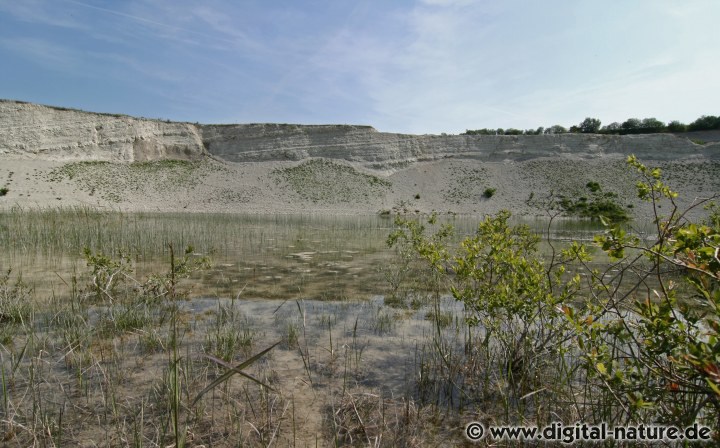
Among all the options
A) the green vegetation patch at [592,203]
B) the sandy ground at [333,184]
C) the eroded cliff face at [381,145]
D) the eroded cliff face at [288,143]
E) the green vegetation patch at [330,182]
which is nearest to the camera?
the green vegetation patch at [592,203]

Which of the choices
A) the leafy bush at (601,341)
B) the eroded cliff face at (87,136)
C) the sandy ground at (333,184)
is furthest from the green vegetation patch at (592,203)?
the eroded cliff face at (87,136)

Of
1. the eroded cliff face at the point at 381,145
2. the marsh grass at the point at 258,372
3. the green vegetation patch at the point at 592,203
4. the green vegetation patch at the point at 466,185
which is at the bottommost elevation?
the marsh grass at the point at 258,372

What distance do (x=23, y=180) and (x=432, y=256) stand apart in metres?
55.9

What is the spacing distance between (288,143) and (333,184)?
40.8ft

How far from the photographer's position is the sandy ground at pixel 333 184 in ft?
159

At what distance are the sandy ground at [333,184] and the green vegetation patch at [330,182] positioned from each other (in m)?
0.14

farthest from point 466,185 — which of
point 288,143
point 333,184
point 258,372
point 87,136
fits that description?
point 258,372

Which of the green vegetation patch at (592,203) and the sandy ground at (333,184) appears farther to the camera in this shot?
the sandy ground at (333,184)

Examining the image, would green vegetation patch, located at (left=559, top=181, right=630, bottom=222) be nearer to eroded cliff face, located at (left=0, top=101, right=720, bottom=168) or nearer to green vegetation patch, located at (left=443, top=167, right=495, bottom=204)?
eroded cliff face, located at (left=0, top=101, right=720, bottom=168)

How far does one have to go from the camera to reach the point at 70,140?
180ft

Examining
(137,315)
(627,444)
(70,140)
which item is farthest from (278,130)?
(627,444)

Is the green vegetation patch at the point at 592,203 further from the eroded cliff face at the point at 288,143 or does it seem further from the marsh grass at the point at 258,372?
the marsh grass at the point at 258,372

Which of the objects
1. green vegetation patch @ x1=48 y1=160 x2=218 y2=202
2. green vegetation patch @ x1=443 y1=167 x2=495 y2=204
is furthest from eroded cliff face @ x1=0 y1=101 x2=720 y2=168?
green vegetation patch @ x1=443 y1=167 x2=495 y2=204

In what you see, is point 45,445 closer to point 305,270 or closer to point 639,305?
point 639,305
